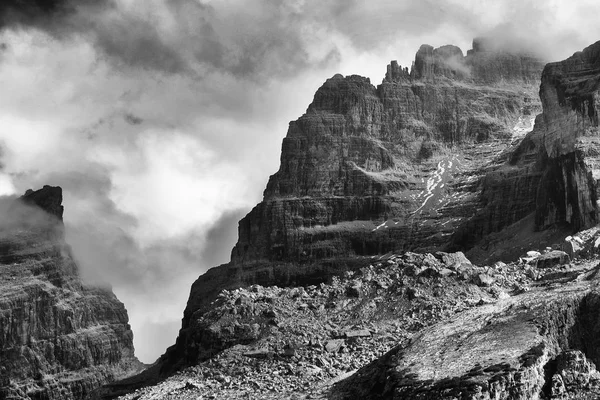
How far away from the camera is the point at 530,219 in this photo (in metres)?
190

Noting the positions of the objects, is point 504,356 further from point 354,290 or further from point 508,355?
point 354,290

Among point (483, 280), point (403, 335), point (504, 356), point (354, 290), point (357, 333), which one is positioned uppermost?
point (354, 290)

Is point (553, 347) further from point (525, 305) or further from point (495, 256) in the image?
point (495, 256)

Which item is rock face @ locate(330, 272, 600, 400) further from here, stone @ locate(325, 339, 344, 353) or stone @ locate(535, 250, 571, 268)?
stone @ locate(535, 250, 571, 268)

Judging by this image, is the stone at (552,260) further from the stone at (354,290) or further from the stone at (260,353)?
the stone at (260,353)

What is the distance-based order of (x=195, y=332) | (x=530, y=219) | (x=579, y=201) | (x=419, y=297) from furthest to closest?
(x=530, y=219) → (x=579, y=201) → (x=195, y=332) → (x=419, y=297)

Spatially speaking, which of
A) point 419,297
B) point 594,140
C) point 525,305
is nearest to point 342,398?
point 525,305

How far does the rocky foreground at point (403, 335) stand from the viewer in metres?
71.1

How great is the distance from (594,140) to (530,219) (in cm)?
1755

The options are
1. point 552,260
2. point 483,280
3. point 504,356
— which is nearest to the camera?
point 504,356

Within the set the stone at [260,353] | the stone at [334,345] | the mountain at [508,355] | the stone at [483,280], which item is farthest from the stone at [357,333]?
the mountain at [508,355]

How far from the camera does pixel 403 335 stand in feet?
304

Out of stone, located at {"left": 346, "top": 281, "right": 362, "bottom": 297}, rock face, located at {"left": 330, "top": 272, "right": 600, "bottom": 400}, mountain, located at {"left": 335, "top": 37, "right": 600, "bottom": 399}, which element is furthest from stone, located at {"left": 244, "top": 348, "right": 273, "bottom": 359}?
mountain, located at {"left": 335, "top": 37, "right": 600, "bottom": 399}

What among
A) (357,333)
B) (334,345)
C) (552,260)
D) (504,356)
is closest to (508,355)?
(504,356)
